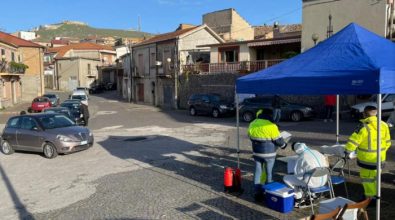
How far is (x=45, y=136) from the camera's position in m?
13.2

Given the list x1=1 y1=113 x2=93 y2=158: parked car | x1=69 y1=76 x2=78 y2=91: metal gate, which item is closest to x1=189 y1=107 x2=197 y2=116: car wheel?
x1=1 y1=113 x2=93 y2=158: parked car

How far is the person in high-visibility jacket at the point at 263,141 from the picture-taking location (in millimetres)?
6973

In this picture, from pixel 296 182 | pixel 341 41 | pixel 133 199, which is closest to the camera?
pixel 296 182

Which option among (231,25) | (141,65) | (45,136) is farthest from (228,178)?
(231,25)

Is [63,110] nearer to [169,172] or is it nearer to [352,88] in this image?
[169,172]

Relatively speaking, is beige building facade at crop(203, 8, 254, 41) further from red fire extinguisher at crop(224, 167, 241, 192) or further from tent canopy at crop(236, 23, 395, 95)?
red fire extinguisher at crop(224, 167, 241, 192)

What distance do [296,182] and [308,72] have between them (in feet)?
6.16

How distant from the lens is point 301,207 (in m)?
6.79

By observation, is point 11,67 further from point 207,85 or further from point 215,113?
point 215,113

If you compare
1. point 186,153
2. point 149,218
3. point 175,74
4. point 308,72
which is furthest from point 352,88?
point 175,74

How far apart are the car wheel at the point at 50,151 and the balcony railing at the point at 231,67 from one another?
57.3ft

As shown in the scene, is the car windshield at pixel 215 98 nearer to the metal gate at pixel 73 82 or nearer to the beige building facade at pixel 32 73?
the beige building facade at pixel 32 73

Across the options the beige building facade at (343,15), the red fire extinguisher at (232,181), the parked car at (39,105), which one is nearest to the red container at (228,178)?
the red fire extinguisher at (232,181)

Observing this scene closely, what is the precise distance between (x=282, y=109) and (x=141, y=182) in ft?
45.7
